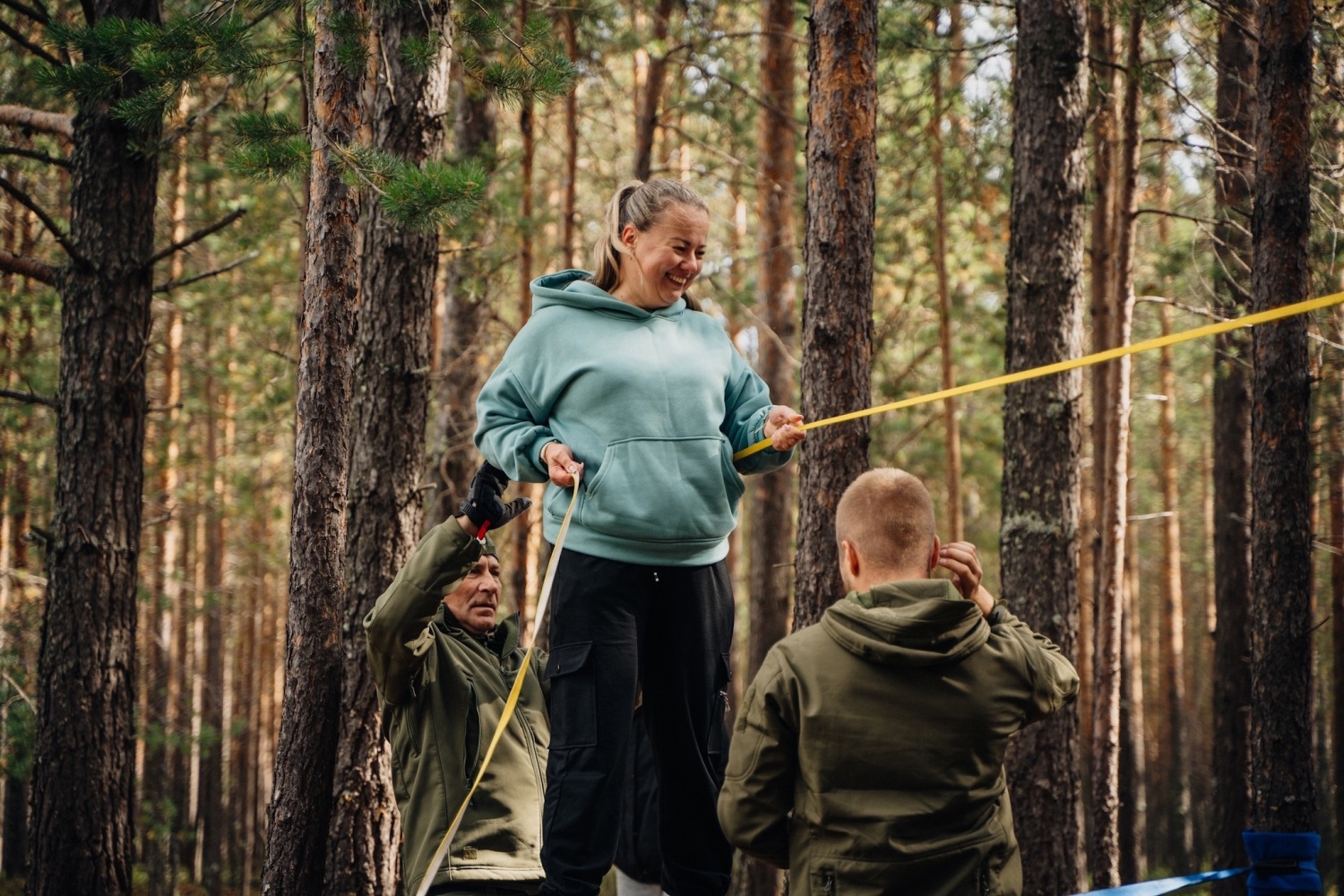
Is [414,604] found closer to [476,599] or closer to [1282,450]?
[476,599]

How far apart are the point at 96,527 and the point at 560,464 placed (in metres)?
4.24

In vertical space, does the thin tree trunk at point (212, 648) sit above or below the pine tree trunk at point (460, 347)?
below

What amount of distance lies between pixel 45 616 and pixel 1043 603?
18.7 ft

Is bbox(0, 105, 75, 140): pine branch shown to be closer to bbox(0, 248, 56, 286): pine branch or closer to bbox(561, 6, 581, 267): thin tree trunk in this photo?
bbox(0, 248, 56, 286): pine branch

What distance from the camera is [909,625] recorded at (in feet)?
7.58

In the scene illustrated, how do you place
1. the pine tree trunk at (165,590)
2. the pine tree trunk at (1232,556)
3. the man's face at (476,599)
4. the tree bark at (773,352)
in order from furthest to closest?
the pine tree trunk at (165,590) < the tree bark at (773,352) < the pine tree trunk at (1232,556) < the man's face at (476,599)

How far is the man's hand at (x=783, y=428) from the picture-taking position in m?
2.82

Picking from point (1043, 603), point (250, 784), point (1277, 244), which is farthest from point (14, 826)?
point (1277, 244)

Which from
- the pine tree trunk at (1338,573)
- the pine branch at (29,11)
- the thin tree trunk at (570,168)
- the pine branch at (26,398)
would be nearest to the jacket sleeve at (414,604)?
the pine branch at (26,398)

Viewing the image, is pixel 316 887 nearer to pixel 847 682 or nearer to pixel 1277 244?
pixel 847 682

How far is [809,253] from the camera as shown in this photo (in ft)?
15.1

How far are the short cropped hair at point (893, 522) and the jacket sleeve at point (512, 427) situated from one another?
0.86 m

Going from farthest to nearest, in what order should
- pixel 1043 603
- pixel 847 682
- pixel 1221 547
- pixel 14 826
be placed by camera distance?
pixel 14 826 → pixel 1221 547 → pixel 1043 603 → pixel 847 682

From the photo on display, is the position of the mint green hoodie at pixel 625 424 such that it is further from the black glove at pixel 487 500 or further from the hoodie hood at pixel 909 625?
the hoodie hood at pixel 909 625
